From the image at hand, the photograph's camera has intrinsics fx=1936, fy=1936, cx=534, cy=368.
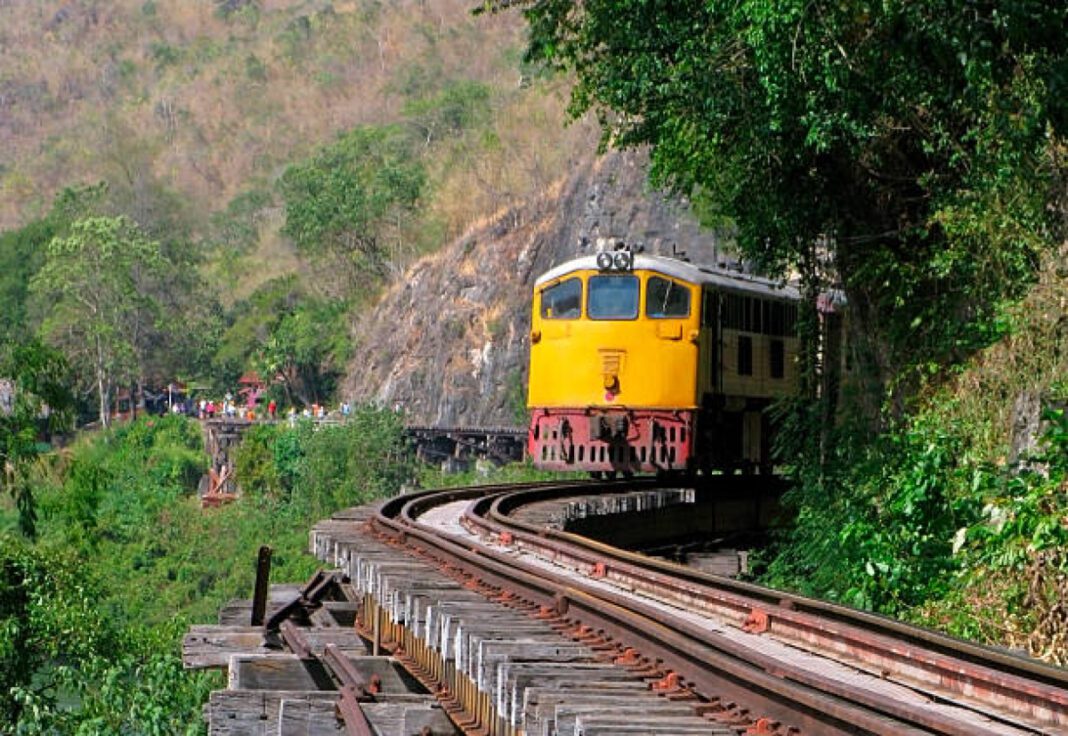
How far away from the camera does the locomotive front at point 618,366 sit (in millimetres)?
24250

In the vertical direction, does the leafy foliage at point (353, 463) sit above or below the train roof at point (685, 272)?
below

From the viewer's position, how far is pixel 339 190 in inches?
3511

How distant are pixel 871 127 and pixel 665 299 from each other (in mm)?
7610

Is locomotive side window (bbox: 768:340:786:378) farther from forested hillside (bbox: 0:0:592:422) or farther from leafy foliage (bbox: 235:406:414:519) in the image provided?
forested hillside (bbox: 0:0:592:422)

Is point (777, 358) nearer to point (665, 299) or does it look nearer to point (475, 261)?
point (665, 299)

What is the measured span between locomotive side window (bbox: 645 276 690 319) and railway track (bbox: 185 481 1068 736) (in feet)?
30.4

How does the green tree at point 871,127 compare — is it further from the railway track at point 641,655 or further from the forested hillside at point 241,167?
the forested hillside at point 241,167

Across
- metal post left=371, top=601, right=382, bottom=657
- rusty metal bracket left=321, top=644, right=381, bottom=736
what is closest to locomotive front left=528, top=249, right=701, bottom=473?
metal post left=371, top=601, right=382, bottom=657

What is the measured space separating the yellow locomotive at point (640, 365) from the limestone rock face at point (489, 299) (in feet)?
119

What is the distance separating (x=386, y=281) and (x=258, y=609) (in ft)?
246

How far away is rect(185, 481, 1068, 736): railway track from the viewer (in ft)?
22.6

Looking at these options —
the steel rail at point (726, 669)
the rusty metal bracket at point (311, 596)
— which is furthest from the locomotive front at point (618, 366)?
the steel rail at point (726, 669)

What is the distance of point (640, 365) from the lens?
24641 millimetres

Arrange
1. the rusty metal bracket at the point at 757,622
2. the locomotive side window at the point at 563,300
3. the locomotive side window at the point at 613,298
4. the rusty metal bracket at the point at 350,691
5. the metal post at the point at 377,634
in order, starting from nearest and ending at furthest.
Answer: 1. the rusty metal bracket at the point at 350,691
2. the rusty metal bracket at the point at 757,622
3. the metal post at the point at 377,634
4. the locomotive side window at the point at 613,298
5. the locomotive side window at the point at 563,300
